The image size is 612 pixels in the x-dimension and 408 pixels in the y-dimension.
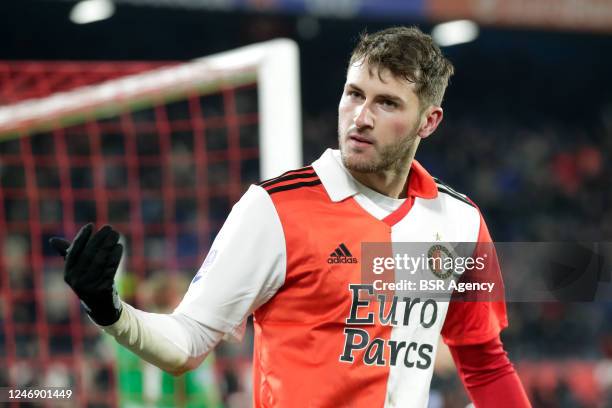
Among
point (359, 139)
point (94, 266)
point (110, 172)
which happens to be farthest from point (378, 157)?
point (110, 172)

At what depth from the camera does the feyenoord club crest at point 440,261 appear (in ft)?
8.10

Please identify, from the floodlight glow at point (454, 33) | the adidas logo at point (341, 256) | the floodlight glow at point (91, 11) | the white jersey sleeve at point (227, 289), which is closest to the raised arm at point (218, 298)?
the white jersey sleeve at point (227, 289)

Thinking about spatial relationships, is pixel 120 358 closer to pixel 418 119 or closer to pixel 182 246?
pixel 418 119

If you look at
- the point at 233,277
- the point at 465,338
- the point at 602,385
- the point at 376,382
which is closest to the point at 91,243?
the point at 233,277

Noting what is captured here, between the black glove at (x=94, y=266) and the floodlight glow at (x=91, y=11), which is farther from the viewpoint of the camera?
the floodlight glow at (x=91, y=11)

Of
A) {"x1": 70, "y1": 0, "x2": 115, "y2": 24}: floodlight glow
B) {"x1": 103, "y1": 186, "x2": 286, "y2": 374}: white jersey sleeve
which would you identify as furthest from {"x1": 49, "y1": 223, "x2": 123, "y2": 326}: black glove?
{"x1": 70, "y1": 0, "x2": 115, "y2": 24}: floodlight glow

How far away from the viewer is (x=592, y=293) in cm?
296

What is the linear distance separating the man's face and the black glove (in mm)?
706

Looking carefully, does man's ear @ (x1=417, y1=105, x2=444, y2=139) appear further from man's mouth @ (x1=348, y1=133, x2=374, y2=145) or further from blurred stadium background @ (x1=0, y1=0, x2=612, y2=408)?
blurred stadium background @ (x1=0, y1=0, x2=612, y2=408)

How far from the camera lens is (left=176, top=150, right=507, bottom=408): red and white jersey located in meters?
2.16

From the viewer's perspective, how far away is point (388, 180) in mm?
2471

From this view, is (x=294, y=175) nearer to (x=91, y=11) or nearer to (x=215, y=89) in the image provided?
(x=215, y=89)

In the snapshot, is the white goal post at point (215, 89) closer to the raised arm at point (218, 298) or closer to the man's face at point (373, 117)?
the man's face at point (373, 117)

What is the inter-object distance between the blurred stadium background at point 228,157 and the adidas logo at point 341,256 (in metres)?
2.31
